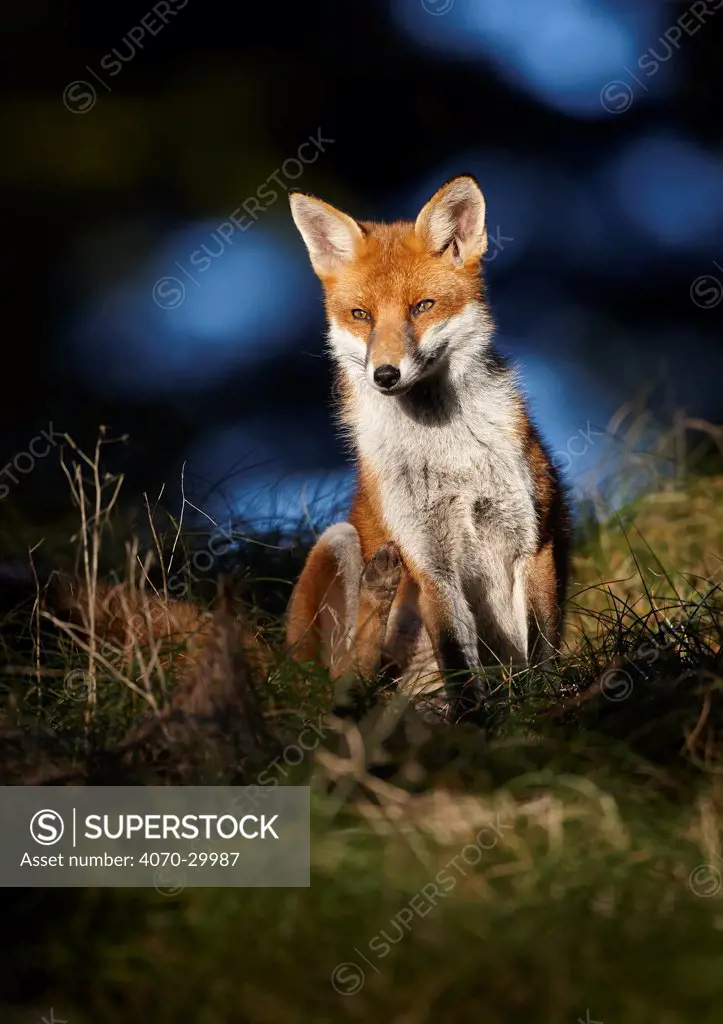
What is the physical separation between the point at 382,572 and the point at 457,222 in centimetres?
160

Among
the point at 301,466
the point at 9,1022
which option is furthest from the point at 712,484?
the point at 9,1022

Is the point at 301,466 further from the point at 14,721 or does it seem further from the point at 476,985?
the point at 476,985

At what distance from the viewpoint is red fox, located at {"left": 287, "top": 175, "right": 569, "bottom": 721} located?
4.64 metres

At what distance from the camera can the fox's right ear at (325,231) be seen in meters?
4.95

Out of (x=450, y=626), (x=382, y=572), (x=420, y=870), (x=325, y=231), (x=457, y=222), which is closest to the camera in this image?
(x=420, y=870)

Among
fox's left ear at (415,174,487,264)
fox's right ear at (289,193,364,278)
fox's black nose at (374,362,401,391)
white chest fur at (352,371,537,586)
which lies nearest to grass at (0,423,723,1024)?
white chest fur at (352,371,537,586)

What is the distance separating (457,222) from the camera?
4840 mm

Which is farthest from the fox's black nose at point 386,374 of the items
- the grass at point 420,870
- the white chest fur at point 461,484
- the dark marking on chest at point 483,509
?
the grass at point 420,870

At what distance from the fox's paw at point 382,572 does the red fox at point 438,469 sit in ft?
0.16

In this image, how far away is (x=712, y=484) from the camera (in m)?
7.07

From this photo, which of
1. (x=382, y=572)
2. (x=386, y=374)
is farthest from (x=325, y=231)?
(x=382, y=572)

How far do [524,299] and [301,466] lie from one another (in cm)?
388

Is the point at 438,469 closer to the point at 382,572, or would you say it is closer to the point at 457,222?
the point at 382,572

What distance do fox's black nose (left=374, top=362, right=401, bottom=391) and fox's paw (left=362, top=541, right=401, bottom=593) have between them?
0.67 metres
